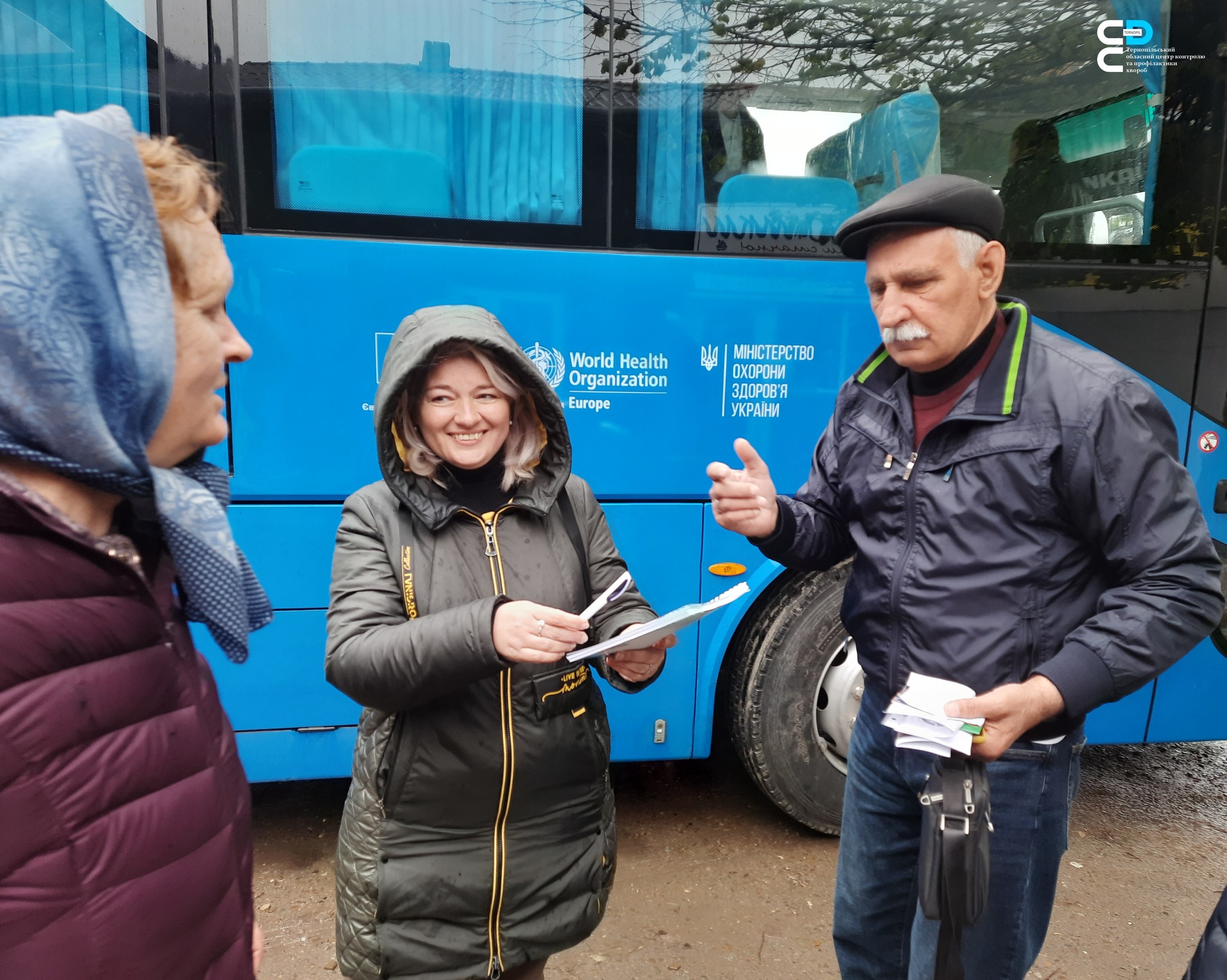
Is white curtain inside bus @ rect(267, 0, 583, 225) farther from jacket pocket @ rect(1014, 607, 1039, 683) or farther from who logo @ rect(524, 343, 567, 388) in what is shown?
jacket pocket @ rect(1014, 607, 1039, 683)

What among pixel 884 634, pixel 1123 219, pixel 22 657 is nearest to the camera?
pixel 22 657

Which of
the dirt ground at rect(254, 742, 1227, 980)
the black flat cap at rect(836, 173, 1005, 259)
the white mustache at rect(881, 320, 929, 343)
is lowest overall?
the dirt ground at rect(254, 742, 1227, 980)

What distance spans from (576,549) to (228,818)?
2.94 feet

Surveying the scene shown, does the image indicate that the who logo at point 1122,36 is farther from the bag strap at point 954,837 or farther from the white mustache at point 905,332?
the bag strap at point 954,837

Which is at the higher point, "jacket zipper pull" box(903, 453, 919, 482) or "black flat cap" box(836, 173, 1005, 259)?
"black flat cap" box(836, 173, 1005, 259)

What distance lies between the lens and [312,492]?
269 centimetres

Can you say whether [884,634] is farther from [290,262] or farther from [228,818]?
[290,262]

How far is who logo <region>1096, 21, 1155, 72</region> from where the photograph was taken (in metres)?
2.81

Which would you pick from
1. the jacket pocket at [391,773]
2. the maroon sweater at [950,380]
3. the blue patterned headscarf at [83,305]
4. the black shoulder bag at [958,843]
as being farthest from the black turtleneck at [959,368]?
the blue patterned headscarf at [83,305]

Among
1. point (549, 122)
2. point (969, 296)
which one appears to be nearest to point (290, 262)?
point (549, 122)

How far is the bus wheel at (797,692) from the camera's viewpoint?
120 inches

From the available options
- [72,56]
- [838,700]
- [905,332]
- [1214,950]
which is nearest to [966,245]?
[905,332]

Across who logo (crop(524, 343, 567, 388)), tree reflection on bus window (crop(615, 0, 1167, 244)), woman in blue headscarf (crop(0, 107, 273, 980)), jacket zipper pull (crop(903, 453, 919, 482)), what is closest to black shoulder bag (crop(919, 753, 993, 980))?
jacket zipper pull (crop(903, 453, 919, 482))

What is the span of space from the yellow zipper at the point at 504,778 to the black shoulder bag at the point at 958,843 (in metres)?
0.82
